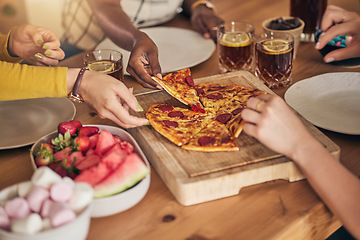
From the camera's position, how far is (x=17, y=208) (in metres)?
0.95

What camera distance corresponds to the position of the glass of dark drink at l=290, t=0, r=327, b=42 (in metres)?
2.18

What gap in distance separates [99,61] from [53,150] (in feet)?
1.95

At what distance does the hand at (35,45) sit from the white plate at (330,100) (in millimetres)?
934

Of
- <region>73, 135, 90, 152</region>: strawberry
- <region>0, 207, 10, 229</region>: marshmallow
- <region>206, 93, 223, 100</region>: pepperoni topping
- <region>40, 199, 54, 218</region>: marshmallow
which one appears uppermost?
<region>40, 199, 54, 218</region>: marshmallow

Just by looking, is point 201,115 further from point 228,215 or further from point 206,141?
point 228,215

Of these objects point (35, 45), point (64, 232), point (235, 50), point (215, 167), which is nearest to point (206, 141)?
point (215, 167)

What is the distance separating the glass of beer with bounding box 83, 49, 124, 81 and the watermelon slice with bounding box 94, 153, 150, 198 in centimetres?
63

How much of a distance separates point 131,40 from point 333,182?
1205mm

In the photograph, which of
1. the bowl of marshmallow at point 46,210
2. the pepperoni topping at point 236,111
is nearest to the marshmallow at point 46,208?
the bowl of marshmallow at point 46,210

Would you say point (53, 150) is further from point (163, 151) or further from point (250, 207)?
point (250, 207)

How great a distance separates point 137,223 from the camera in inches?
45.9

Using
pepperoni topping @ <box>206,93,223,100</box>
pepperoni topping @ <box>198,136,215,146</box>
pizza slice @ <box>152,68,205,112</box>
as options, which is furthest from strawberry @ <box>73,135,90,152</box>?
pepperoni topping @ <box>206,93,223,100</box>

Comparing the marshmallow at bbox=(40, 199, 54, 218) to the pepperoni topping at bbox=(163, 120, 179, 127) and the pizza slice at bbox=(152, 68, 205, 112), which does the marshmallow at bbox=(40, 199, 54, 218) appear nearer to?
the pepperoni topping at bbox=(163, 120, 179, 127)

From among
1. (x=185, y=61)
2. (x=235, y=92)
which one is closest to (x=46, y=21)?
(x=185, y=61)
